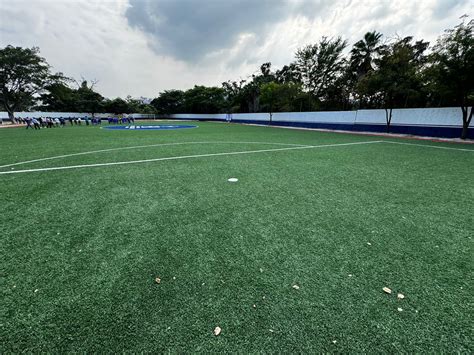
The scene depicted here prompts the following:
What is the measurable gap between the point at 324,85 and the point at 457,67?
16.5 metres

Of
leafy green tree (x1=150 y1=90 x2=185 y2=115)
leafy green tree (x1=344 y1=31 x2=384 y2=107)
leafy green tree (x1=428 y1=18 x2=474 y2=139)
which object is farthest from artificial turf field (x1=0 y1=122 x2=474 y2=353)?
leafy green tree (x1=150 y1=90 x2=185 y2=115)

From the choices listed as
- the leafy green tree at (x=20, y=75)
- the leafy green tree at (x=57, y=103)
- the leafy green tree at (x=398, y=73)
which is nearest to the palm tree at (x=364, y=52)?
the leafy green tree at (x=398, y=73)

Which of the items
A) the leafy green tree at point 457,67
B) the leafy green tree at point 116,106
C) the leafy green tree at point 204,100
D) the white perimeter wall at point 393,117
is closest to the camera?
the leafy green tree at point 457,67

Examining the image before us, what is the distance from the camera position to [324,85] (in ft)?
82.6

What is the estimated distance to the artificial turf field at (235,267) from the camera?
1.31 metres

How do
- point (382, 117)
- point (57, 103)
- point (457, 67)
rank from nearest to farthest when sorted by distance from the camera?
point (457, 67), point (382, 117), point (57, 103)

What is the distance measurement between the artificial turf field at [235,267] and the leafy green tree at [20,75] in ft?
108

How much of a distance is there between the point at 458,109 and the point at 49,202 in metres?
17.2

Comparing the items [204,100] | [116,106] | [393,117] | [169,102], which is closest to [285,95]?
[393,117]

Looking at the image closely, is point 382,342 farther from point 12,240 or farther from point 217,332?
point 12,240

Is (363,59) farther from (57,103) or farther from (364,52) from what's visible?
(57,103)

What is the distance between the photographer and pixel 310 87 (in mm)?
25969

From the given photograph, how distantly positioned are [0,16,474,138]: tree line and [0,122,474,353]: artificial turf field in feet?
33.2

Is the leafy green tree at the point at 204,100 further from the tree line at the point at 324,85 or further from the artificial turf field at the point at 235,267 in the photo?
the artificial turf field at the point at 235,267
